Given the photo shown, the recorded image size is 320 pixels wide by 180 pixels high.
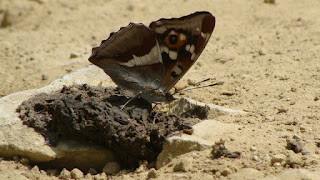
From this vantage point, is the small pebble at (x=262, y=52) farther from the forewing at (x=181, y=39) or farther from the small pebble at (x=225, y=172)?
the small pebble at (x=225, y=172)

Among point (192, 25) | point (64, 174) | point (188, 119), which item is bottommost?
point (64, 174)

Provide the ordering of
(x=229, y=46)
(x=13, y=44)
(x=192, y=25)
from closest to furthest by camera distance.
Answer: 1. (x=192, y=25)
2. (x=229, y=46)
3. (x=13, y=44)

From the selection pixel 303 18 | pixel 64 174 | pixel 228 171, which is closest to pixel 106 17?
pixel 303 18

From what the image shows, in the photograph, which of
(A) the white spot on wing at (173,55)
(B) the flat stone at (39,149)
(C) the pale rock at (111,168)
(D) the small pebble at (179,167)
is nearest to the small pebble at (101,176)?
(C) the pale rock at (111,168)

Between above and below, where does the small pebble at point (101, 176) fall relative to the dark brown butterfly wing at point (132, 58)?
below

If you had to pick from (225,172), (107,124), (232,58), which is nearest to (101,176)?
(107,124)

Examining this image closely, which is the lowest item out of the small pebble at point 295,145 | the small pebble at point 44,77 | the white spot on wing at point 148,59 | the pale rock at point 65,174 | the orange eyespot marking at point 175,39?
the pale rock at point 65,174

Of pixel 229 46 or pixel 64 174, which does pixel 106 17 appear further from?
pixel 64 174
